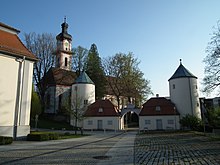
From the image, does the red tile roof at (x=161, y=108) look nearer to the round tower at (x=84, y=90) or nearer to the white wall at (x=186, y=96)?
the white wall at (x=186, y=96)

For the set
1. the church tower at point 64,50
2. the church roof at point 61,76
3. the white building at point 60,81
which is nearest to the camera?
the church roof at point 61,76

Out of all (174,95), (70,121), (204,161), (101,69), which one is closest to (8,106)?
(204,161)

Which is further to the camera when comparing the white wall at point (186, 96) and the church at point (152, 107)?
the white wall at point (186, 96)

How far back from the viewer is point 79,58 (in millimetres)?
52562

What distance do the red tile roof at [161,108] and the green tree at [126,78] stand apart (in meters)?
5.42

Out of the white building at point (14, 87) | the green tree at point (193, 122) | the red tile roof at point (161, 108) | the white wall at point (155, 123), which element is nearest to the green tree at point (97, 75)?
the red tile roof at point (161, 108)

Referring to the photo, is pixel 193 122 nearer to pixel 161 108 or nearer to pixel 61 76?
pixel 161 108

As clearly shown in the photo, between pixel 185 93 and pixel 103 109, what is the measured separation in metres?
16.2

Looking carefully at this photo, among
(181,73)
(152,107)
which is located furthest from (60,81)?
(181,73)

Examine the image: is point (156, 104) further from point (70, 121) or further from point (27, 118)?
point (27, 118)

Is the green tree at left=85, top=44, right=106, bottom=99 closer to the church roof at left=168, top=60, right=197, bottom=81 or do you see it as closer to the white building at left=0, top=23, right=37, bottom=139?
the church roof at left=168, top=60, right=197, bottom=81

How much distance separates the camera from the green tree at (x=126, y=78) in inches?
1860

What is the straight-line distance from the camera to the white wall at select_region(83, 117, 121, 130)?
4131 centimetres

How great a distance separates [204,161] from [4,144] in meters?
13.4
